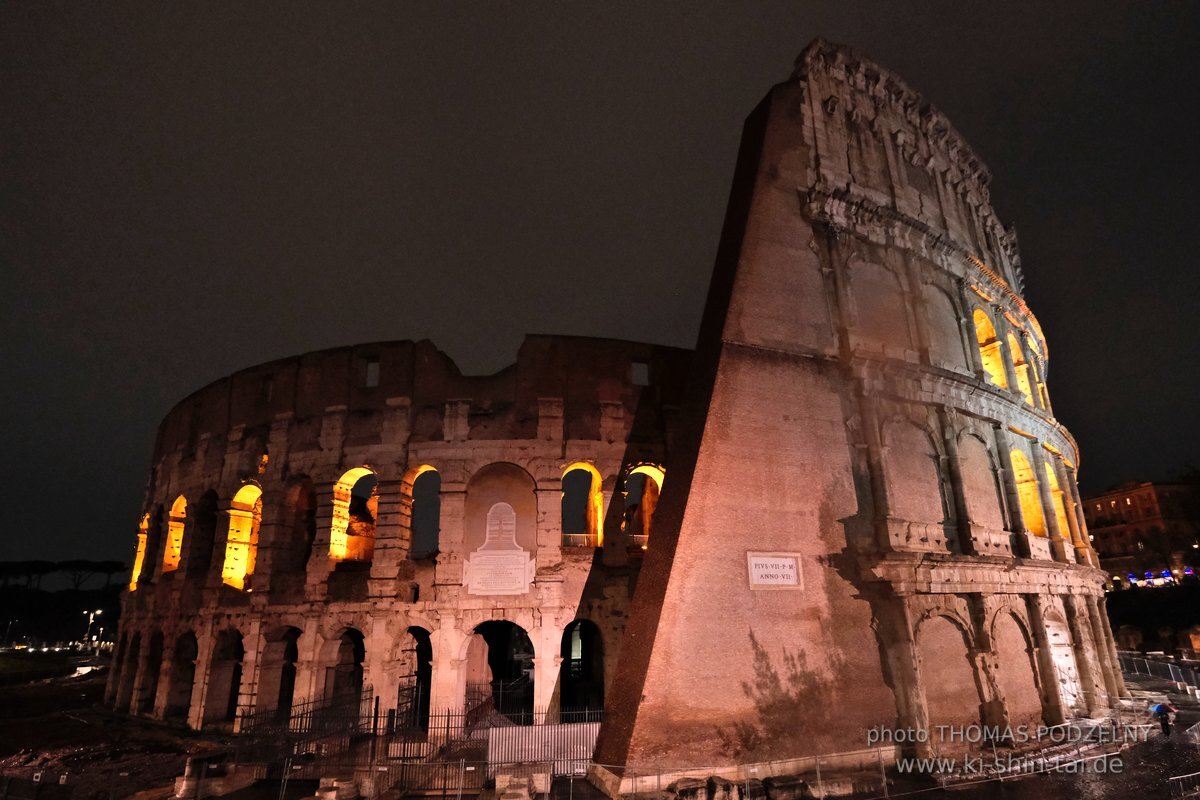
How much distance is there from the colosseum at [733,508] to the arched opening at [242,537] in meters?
0.09

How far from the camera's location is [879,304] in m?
15.9

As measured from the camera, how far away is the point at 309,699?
16.0 meters

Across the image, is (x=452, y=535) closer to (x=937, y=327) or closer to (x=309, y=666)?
(x=309, y=666)

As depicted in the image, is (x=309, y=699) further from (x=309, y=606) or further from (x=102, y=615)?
(x=102, y=615)

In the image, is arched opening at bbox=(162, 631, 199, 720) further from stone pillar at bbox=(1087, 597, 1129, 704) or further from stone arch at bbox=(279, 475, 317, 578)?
stone pillar at bbox=(1087, 597, 1129, 704)

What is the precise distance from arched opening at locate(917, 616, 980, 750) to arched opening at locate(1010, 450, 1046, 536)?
5.96 m

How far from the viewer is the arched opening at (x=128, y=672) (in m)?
20.8

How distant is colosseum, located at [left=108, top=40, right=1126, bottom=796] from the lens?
11.5 meters

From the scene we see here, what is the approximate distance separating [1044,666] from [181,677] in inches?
937

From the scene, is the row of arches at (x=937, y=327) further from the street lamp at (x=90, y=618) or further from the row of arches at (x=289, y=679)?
the street lamp at (x=90, y=618)

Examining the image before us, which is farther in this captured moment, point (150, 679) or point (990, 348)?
point (150, 679)

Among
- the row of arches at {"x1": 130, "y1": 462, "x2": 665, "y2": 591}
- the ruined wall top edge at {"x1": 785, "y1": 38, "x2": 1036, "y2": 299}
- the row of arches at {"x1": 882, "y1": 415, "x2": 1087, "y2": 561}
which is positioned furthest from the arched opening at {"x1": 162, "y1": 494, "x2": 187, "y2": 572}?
the ruined wall top edge at {"x1": 785, "y1": 38, "x2": 1036, "y2": 299}

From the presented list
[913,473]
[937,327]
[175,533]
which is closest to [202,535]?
[175,533]

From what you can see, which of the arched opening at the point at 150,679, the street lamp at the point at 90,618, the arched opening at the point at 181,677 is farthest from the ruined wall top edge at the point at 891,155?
the street lamp at the point at 90,618
